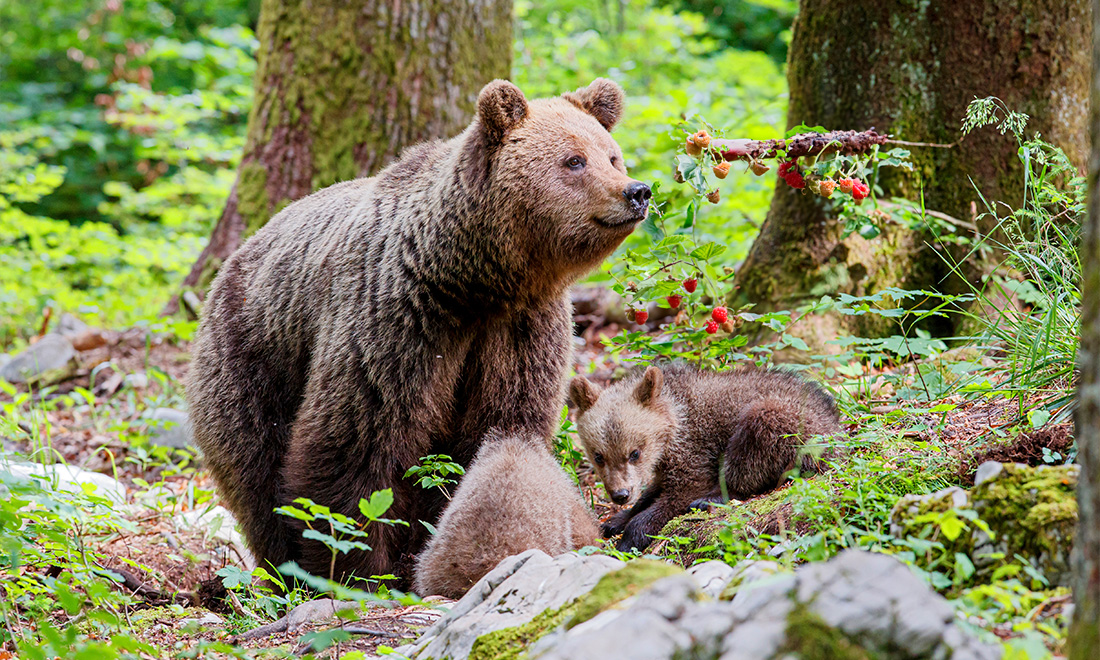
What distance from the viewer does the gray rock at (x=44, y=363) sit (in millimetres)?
7621

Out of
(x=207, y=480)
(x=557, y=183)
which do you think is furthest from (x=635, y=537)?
(x=207, y=480)

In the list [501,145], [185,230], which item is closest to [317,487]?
[501,145]

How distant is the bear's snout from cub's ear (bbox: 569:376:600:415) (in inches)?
46.6

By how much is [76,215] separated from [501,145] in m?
15.1

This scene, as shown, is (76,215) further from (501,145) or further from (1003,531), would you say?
(1003,531)

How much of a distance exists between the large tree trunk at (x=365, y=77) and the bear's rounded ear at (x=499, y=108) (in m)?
2.79

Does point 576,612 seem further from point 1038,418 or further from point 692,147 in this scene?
point 692,147

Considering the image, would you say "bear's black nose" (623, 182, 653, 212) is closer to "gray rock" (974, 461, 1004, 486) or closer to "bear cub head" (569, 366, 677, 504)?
"bear cub head" (569, 366, 677, 504)

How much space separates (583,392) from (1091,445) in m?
3.21

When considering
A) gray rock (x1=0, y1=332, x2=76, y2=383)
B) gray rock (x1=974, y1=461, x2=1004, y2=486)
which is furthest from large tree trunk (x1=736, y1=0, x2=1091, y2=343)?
gray rock (x1=0, y1=332, x2=76, y2=383)

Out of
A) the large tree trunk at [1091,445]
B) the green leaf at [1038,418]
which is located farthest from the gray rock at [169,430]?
the large tree trunk at [1091,445]

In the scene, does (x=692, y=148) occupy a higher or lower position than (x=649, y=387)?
higher

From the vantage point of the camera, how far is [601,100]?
4594mm

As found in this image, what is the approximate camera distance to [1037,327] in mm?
3668
